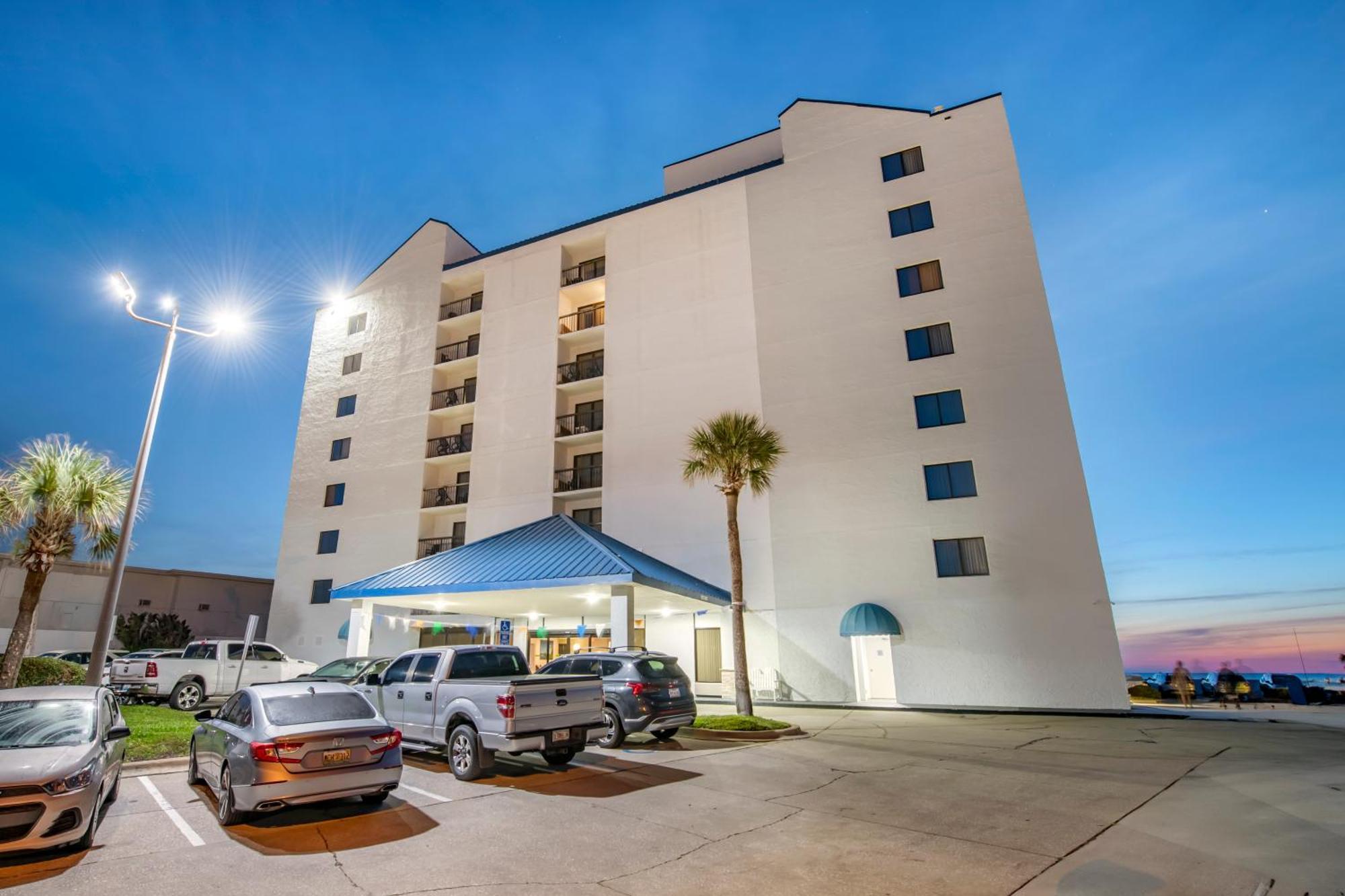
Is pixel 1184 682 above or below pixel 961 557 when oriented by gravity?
below

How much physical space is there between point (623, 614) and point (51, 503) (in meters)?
14.8

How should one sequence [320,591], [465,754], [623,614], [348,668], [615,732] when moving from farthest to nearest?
[320,591] → [623,614] → [348,668] → [615,732] → [465,754]

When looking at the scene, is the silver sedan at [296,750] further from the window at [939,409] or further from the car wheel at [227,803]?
the window at [939,409]

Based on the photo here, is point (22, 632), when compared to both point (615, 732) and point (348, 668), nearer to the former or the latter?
point (348, 668)

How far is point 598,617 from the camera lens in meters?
28.0

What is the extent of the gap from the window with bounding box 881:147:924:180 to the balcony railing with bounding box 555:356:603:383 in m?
15.6

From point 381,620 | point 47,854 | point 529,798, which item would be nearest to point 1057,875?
point 529,798

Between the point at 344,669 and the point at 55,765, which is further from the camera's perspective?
the point at 344,669

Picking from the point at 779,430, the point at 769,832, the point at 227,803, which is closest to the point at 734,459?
the point at 779,430

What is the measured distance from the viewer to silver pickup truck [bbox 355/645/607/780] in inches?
375

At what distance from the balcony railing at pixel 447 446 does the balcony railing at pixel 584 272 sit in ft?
32.4

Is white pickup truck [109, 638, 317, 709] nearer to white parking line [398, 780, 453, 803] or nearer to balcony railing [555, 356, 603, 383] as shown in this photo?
white parking line [398, 780, 453, 803]

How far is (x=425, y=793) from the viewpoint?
894cm

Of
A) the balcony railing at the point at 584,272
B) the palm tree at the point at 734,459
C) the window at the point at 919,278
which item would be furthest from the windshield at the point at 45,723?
the balcony railing at the point at 584,272
